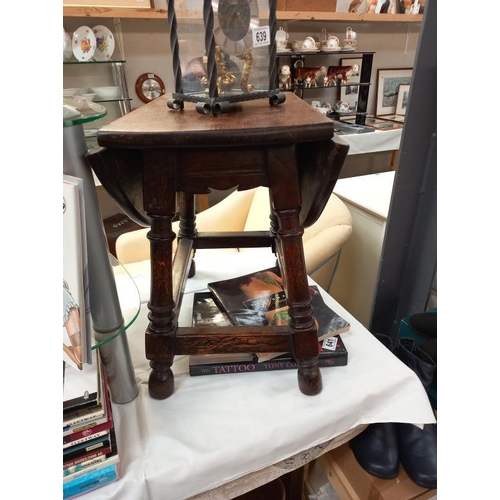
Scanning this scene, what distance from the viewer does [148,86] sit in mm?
2348

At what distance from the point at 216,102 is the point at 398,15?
8.80 ft

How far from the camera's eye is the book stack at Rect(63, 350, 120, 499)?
51 centimetres

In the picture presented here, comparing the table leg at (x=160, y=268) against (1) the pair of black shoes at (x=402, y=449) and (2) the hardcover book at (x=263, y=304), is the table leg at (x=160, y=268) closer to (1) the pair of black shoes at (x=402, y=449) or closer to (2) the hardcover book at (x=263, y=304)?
(2) the hardcover book at (x=263, y=304)

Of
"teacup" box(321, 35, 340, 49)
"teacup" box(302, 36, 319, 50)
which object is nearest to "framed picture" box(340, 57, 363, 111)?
"teacup" box(321, 35, 340, 49)

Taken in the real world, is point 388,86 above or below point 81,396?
above

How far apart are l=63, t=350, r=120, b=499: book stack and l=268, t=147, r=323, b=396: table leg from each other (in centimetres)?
32

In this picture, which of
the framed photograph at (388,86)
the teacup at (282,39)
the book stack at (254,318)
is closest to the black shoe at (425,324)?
the book stack at (254,318)

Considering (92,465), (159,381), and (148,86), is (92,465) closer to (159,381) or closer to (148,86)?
(159,381)

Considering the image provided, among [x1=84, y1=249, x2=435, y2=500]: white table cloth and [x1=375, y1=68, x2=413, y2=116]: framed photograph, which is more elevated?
[x1=375, y1=68, x2=413, y2=116]: framed photograph

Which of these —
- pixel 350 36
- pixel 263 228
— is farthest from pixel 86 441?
pixel 350 36

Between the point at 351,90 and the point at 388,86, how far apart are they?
0.43 metres

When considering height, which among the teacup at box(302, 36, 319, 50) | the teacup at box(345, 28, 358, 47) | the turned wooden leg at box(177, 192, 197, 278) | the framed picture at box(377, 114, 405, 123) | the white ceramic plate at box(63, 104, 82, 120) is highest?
the teacup at box(345, 28, 358, 47)

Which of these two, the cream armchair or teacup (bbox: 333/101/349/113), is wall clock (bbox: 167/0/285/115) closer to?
the cream armchair
